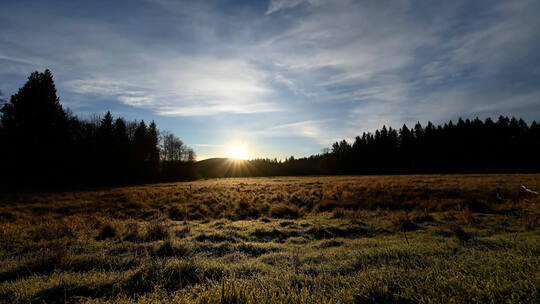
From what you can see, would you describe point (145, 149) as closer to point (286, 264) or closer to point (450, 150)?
point (286, 264)

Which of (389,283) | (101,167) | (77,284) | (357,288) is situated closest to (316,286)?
(357,288)

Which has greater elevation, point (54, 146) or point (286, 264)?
point (54, 146)

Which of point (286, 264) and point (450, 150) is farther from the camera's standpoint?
point (450, 150)

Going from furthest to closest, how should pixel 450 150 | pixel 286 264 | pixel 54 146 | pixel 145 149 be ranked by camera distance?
pixel 450 150
pixel 145 149
pixel 54 146
pixel 286 264

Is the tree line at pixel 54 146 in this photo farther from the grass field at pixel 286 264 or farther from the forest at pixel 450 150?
the forest at pixel 450 150

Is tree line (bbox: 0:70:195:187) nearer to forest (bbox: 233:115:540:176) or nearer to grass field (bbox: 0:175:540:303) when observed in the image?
grass field (bbox: 0:175:540:303)

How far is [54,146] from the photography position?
28953 millimetres

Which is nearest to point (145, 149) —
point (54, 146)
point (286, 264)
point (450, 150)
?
point (54, 146)

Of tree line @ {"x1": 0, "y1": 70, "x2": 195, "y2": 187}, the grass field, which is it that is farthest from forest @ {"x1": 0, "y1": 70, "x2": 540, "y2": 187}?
the grass field

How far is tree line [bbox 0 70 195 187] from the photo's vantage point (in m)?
26.2


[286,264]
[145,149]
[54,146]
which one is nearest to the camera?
[286,264]

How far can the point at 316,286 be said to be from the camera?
9.07ft

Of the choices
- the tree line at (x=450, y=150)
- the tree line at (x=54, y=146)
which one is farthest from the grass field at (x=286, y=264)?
the tree line at (x=450, y=150)

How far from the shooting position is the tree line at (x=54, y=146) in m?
26.2
